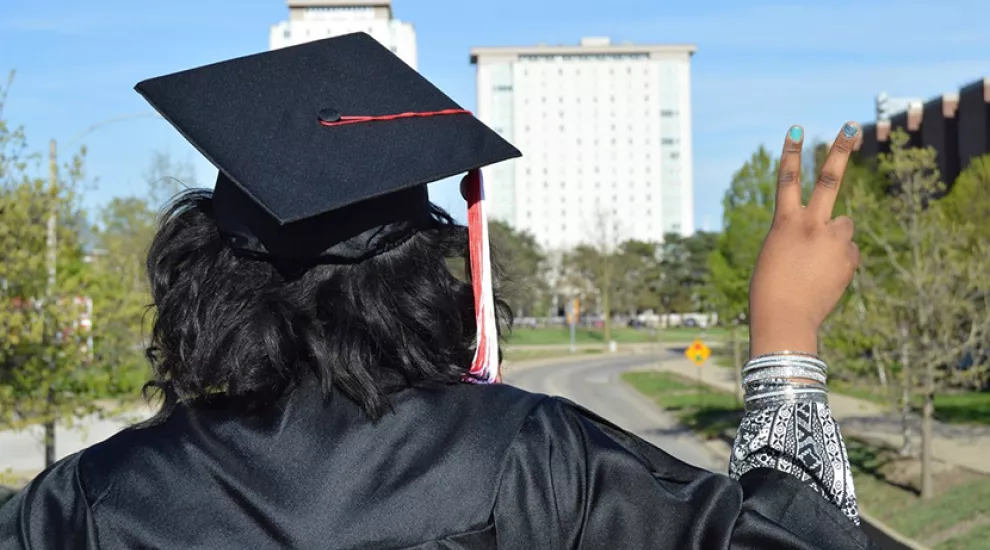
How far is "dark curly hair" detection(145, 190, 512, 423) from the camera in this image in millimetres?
1679

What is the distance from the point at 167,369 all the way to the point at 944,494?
1384 centimetres

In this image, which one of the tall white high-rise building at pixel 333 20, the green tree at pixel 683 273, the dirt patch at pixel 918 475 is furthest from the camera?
the green tree at pixel 683 273

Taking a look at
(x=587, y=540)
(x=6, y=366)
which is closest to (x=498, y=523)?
(x=587, y=540)

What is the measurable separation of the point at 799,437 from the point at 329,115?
2.86 ft

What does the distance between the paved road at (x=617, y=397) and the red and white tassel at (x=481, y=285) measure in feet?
31.6

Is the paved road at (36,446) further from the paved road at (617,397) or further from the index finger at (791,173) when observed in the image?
the index finger at (791,173)

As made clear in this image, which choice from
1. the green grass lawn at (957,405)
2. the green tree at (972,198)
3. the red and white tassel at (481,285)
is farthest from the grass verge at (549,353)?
the red and white tassel at (481,285)

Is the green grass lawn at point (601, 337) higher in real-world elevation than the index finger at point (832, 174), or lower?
lower

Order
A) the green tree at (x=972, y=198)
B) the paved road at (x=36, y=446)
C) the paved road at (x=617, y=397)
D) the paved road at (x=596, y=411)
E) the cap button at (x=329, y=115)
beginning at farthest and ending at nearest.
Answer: the green tree at (x=972, y=198) < the paved road at (x=617, y=397) < the paved road at (x=596, y=411) < the paved road at (x=36, y=446) < the cap button at (x=329, y=115)

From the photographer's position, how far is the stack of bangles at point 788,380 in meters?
1.76

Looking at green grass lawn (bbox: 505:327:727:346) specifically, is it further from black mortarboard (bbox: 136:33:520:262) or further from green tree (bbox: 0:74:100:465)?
black mortarboard (bbox: 136:33:520:262)

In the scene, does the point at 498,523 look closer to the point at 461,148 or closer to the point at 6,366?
the point at 461,148

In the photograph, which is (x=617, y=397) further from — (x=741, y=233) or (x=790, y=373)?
(x=790, y=373)

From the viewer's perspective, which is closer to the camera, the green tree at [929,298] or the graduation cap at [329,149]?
the graduation cap at [329,149]
